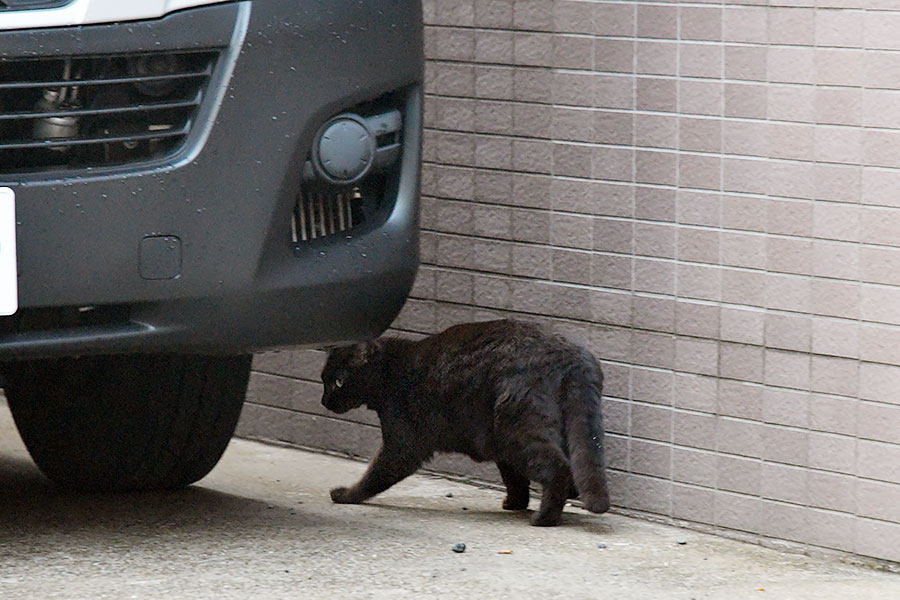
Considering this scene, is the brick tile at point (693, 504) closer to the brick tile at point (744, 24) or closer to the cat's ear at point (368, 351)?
the cat's ear at point (368, 351)

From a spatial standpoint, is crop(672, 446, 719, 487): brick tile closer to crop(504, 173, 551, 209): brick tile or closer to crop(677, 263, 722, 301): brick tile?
crop(677, 263, 722, 301): brick tile

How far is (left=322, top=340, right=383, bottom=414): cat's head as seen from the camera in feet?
16.4

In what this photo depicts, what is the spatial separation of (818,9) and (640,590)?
1.55 m

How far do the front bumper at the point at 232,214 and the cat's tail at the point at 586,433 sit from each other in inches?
35.2

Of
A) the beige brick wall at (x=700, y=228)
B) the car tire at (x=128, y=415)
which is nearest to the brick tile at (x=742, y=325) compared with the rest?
the beige brick wall at (x=700, y=228)

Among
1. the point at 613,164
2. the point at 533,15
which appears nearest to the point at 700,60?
the point at 613,164

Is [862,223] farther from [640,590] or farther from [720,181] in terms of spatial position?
[640,590]

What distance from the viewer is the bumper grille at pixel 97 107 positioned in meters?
3.58

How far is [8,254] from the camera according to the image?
355 centimetres

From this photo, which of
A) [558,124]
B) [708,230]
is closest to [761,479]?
[708,230]

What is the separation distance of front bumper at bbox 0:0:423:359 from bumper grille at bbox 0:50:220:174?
47 millimetres

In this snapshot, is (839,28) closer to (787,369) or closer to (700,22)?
(700,22)

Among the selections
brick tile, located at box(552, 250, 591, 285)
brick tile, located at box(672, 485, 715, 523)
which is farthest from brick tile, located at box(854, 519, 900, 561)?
brick tile, located at box(552, 250, 591, 285)

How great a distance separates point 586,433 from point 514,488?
14.8 inches
